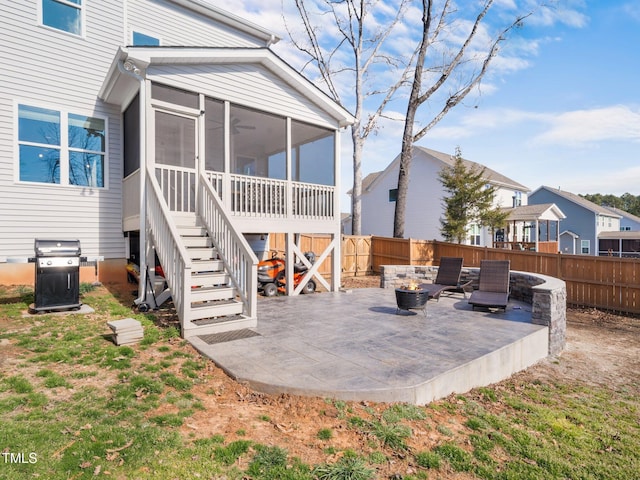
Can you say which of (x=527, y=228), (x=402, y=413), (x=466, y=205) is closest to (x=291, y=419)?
(x=402, y=413)

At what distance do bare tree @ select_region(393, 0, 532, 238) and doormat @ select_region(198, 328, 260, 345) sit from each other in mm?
11764

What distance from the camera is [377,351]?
4.37 meters

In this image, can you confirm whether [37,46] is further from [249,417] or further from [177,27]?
[249,417]

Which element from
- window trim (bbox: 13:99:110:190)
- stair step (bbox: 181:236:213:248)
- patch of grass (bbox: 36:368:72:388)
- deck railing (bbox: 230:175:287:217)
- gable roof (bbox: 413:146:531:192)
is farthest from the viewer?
gable roof (bbox: 413:146:531:192)

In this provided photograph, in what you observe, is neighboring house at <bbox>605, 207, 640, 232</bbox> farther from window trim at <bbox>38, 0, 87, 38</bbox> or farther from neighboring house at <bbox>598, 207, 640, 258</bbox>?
window trim at <bbox>38, 0, 87, 38</bbox>

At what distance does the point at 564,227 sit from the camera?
1173 inches

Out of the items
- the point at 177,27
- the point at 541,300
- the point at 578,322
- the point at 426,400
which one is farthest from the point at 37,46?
the point at 578,322

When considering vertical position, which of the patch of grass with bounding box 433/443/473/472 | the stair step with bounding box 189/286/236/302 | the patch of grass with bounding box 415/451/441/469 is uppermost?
the stair step with bounding box 189/286/236/302

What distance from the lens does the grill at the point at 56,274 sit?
5.47m

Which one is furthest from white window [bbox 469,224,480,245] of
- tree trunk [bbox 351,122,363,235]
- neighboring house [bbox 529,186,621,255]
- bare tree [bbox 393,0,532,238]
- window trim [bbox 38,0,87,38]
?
window trim [bbox 38,0,87,38]

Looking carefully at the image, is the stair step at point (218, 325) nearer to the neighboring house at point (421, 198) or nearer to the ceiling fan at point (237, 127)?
the ceiling fan at point (237, 127)

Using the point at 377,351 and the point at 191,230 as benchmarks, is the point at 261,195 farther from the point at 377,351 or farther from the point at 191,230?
the point at 377,351

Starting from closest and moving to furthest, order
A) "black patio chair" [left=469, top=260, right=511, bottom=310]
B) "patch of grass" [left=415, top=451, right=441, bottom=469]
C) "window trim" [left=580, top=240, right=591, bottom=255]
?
"patch of grass" [left=415, top=451, right=441, bottom=469] → "black patio chair" [left=469, top=260, right=511, bottom=310] → "window trim" [left=580, top=240, right=591, bottom=255]

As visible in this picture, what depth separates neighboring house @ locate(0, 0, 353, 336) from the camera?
6570 mm
